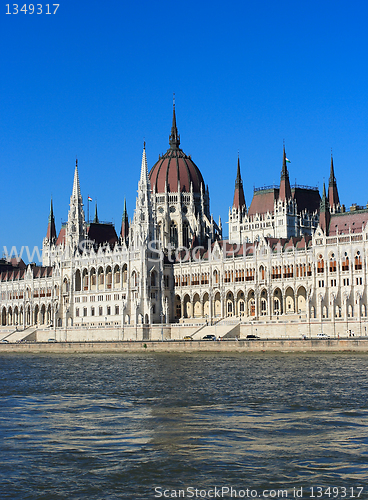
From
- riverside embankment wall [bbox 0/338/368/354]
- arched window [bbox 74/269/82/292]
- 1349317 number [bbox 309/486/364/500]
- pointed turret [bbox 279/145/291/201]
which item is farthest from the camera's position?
arched window [bbox 74/269/82/292]

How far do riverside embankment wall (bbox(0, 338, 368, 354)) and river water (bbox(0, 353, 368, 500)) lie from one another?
22292mm

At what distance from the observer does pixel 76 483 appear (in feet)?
83.8

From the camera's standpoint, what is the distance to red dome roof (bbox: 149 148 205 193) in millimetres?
157375

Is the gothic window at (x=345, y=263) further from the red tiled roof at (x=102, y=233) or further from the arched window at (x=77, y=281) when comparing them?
the red tiled roof at (x=102, y=233)

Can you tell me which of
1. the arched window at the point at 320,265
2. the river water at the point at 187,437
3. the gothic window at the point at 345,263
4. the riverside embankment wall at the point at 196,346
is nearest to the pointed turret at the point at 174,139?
the riverside embankment wall at the point at 196,346

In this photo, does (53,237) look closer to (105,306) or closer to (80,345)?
(105,306)

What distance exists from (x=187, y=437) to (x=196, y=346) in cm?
6416

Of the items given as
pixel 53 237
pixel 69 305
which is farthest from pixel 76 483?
pixel 53 237

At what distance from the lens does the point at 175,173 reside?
158 m

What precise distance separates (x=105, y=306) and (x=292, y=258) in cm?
3802

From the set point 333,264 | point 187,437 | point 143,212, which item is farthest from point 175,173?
point 187,437

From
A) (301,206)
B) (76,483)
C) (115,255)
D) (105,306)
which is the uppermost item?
(301,206)

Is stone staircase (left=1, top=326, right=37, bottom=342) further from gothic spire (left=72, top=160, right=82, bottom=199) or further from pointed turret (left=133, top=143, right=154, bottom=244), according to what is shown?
gothic spire (left=72, top=160, right=82, bottom=199)

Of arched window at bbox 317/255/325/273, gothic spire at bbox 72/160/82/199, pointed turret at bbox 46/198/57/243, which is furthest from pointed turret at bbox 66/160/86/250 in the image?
arched window at bbox 317/255/325/273
